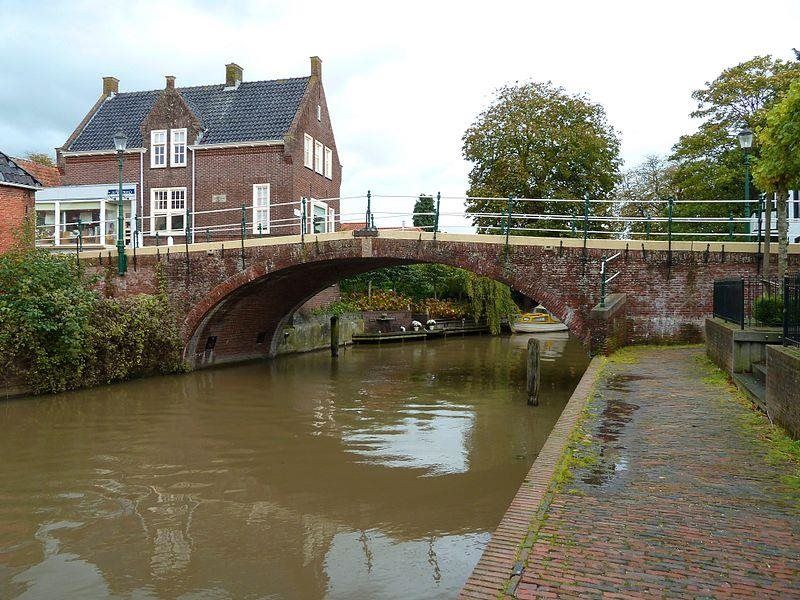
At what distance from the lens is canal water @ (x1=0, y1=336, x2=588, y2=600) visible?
6453 mm

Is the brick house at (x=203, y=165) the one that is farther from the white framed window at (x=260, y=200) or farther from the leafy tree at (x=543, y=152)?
the leafy tree at (x=543, y=152)

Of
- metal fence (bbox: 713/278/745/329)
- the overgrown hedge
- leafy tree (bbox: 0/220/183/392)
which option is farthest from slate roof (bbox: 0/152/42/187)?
metal fence (bbox: 713/278/745/329)

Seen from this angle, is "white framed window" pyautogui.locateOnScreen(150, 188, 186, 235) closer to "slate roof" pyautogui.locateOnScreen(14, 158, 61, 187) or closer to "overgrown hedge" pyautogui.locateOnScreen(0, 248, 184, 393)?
"slate roof" pyautogui.locateOnScreen(14, 158, 61, 187)

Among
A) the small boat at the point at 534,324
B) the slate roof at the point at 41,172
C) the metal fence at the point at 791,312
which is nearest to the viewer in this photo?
the metal fence at the point at 791,312

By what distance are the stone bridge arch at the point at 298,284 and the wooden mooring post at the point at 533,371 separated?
1910 mm

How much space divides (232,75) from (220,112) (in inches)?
99.6

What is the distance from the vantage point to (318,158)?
101 ft

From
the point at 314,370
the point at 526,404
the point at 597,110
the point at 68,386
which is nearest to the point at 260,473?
the point at 526,404

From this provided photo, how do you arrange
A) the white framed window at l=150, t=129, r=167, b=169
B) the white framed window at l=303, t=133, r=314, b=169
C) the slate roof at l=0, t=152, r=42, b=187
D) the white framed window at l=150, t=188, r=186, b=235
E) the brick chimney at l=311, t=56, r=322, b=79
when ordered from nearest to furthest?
1. the slate roof at l=0, t=152, r=42, b=187
2. the white framed window at l=150, t=188, r=186, b=235
3. the white framed window at l=303, t=133, r=314, b=169
4. the white framed window at l=150, t=129, r=167, b=169
5. the brick chimney at l=311, t=56, r=322, b=79

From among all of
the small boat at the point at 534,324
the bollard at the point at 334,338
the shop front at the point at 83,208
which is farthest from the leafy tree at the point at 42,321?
the small boat at the point at 534,324

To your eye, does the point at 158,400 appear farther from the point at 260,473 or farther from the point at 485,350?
the point at 485,350

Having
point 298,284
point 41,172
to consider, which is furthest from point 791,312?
point 41,172

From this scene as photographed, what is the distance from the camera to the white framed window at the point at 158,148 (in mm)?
28984

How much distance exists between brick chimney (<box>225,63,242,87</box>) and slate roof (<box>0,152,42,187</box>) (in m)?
13.4
